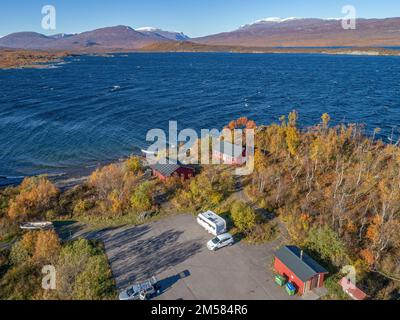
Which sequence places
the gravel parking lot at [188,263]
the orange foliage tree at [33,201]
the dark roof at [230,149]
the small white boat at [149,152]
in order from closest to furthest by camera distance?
1. the gravel parking lot at [188,263]
2. the orange foliage tree at [33,201]
3. the dark roof at [230,149]
4. the small white boat at [149,152]

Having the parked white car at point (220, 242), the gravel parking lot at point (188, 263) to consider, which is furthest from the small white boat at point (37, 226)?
the parked white car at point (220, 242)

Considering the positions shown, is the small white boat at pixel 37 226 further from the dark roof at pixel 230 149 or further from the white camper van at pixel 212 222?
the dark roof at pixel 230 149

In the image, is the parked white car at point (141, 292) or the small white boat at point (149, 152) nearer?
the parked white car at point (141, 292)

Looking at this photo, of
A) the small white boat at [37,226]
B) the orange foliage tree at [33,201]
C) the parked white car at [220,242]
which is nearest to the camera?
the parked white car at [220,242]

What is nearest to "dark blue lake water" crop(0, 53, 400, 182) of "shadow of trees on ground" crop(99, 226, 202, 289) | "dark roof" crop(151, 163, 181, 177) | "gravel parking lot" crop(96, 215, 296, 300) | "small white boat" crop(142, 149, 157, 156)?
"small white boat" crop(142, 149, 157, 156)

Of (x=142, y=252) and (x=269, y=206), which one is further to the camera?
(x=269, y=206)

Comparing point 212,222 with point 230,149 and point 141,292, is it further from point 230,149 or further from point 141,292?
point 230,149

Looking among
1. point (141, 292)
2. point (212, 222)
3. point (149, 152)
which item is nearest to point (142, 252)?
point (141, 292)
